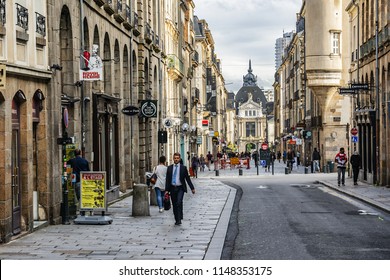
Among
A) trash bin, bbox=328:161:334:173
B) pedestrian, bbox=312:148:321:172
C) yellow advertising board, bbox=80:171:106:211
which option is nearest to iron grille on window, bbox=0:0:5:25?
yellow advertising board, bbox=80:171:106:211

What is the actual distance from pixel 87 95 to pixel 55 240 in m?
9.97

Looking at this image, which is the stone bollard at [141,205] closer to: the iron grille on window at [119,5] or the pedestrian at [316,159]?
the iron grille on window at [119,5]

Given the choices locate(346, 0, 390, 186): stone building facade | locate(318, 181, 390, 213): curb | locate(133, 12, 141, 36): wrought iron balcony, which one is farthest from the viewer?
locate(346, 0, 390, 186): stone building facade

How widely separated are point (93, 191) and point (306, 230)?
5.06 m

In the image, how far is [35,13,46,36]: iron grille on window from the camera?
20.6 m

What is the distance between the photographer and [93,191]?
70.3 ft

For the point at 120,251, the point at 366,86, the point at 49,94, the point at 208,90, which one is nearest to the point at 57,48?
the point at 49,94

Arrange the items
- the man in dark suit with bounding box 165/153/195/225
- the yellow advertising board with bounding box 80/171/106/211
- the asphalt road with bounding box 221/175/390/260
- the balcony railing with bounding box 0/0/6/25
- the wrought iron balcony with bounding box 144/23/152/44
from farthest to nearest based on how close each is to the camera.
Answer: the wrought iron balcony with bounding box 144/23/152/44
the man in dark suit with bounding box 165/153/195/225
the yellow advertising board with bounding box 80/171/106/211
the balcony railing with bounding box 0/0/6/25
the asphalt road with bounding box 221/175/390/260

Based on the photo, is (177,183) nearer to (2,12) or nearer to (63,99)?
(63,99)

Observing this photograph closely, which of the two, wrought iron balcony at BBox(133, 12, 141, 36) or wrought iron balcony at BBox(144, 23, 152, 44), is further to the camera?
wrought iron balcony at BBox(144, 23, 152, 44)

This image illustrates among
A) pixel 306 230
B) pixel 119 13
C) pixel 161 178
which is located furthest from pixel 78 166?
pixel 119 13

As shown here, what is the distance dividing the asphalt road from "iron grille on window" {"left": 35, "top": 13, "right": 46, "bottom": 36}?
6.18 m

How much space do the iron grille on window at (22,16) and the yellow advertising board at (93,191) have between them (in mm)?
3959

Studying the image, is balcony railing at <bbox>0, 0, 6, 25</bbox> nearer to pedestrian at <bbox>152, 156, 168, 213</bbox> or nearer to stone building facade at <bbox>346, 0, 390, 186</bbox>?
pedestrian at <bbox>152, 156, 168, 213</bbox>
